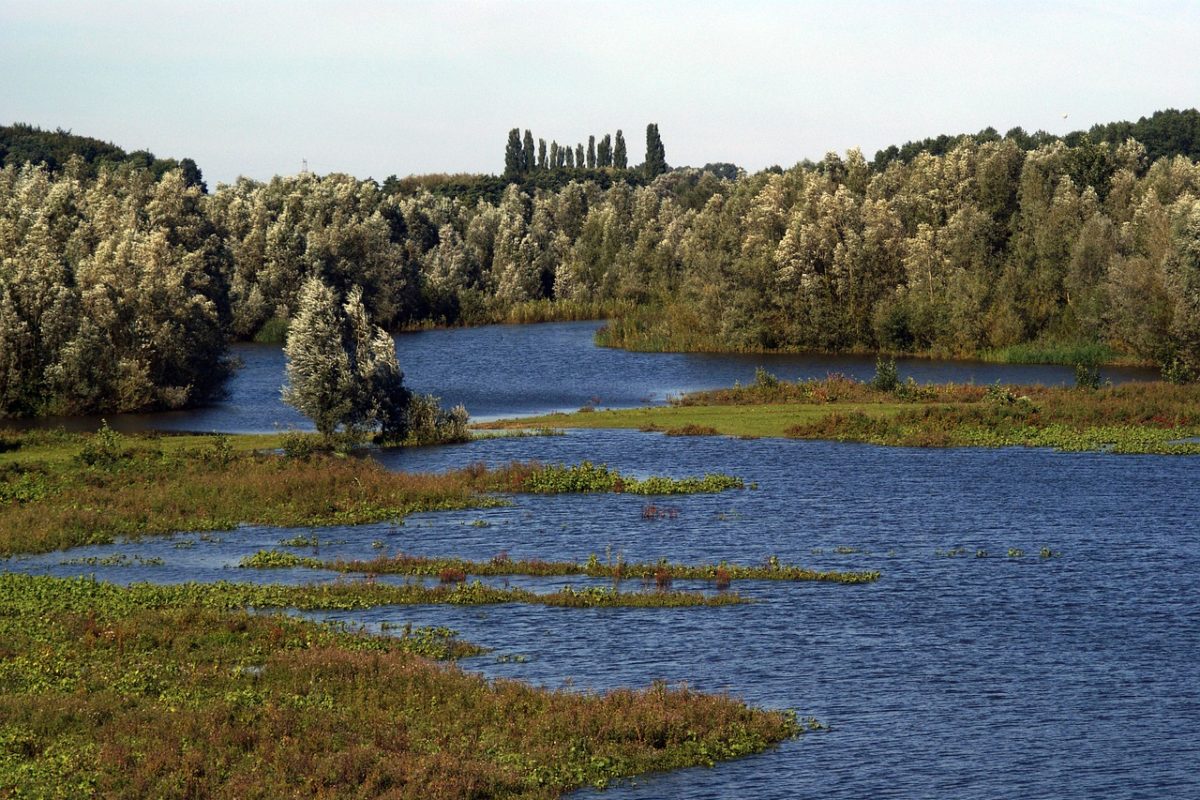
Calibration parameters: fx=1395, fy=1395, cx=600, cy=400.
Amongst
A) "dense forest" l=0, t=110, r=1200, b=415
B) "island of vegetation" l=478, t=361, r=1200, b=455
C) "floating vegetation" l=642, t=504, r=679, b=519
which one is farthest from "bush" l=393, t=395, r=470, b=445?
"dense forest" l=0, t=110, r=1200, b=415

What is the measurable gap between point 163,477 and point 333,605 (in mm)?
23312

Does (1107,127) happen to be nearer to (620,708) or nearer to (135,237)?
(135,237)

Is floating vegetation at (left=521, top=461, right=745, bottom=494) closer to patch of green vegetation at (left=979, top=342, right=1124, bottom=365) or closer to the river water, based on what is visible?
the river water

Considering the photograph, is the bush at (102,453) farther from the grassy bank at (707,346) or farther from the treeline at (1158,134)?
the treeline at (1158,134)

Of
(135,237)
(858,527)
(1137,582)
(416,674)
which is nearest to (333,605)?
(416,674)

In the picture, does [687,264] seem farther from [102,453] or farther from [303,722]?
[303,722]

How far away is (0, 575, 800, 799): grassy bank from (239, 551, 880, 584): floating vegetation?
9.43 m

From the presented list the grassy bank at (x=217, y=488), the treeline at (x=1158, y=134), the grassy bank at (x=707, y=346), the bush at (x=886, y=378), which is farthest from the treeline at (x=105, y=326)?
the treeline at (x=1158, y=134)

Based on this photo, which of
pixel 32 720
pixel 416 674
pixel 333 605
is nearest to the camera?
pixel 32 720

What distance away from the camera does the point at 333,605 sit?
40.4m

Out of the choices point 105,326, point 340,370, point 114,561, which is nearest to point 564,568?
point 114,561

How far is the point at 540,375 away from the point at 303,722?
292 ft

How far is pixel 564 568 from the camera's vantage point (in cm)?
4547

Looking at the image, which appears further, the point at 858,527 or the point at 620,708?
the point at 858,527
